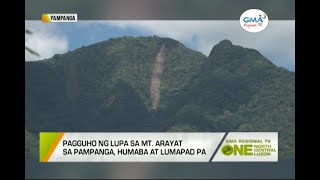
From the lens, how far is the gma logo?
1017cm

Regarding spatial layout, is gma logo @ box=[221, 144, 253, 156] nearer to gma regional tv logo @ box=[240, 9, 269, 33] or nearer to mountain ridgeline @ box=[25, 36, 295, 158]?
mountain ridgeline @ box=[25, 36, 295, 158]

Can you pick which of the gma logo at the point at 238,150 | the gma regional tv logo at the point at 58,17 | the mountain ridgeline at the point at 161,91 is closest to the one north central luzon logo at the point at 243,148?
the gma logo at the point at 238,150

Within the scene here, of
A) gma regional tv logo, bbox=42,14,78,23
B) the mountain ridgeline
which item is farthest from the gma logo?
gma regional tv logo, bbox=42,14,78,23

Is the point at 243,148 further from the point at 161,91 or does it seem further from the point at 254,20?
the point at 254,20

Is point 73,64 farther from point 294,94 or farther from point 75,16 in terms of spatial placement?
point 294,94

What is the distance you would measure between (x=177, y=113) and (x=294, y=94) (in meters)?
1.95

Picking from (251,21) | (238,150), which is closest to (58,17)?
(251,21)

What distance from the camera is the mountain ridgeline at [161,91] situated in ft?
33.8

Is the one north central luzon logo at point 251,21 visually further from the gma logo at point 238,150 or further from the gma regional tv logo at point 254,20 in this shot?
the gma logo at point 238,150

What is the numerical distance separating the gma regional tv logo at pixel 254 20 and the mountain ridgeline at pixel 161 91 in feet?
1.26

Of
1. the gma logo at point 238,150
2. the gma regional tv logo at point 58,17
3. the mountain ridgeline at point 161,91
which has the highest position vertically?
the gma regional tv logo at point 58,17

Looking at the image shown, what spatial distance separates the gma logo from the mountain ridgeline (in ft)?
0.99

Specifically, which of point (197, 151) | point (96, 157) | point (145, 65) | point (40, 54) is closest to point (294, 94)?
point (197, 151)

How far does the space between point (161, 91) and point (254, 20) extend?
6.31 ft
